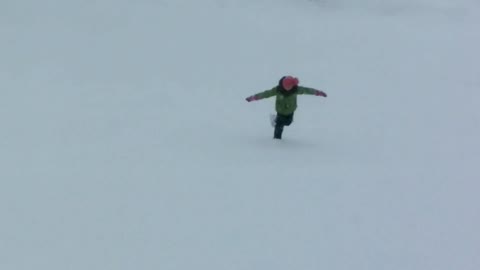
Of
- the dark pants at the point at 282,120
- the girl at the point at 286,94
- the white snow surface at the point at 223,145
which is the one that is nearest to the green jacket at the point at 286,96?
the girl at the point at 286,94

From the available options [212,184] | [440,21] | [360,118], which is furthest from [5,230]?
[440,21]

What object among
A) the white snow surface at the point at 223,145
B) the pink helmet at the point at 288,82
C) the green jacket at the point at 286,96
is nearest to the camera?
the white snow surface at the point at 223,145

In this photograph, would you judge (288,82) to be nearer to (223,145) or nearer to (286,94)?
(286,94)

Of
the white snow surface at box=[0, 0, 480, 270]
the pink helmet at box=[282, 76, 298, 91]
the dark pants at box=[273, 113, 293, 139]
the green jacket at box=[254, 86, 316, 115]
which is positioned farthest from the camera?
the dark pants at box=[273, 113, 293, 139]

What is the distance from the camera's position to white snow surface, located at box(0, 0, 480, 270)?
6902mm

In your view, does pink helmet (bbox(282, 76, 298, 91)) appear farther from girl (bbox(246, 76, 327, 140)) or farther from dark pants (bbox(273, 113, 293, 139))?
dark pants (bbox(273, 113, 293, 139))

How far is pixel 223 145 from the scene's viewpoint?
1221cm

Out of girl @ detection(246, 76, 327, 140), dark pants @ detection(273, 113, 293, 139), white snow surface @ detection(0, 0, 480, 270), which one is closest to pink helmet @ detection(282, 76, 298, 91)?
girl @ detection(246, 76, 327, 140)

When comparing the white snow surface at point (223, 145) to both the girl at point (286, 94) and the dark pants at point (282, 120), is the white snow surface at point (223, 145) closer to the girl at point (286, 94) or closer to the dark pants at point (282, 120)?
the dark pants at point (282, 120)

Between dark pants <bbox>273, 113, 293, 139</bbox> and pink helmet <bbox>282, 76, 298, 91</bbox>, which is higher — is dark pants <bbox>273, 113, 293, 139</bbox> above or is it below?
below

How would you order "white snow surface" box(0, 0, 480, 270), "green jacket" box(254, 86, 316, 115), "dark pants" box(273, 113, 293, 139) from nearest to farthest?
"white snow surface" box(0, 0, 480, 270) → "green jacket" box(254, 86, 316, 115) → "dark pants" box(273, 113, 293, 139)

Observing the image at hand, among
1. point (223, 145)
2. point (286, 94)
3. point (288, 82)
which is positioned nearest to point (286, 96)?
point (286, 94)

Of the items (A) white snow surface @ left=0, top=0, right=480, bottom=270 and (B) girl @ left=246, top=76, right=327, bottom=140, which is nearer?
(A) white snow surface @ left=0, top=0, right=480, bottom=270

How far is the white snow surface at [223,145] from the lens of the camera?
690cm
